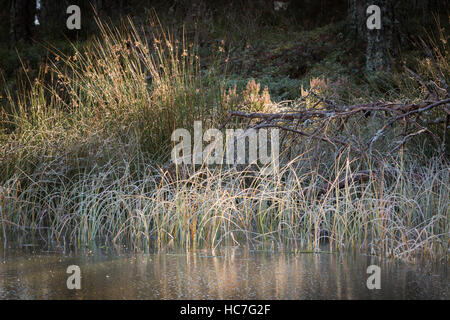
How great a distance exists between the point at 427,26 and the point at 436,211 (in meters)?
8.59

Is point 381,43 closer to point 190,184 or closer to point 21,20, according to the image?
point 190,184

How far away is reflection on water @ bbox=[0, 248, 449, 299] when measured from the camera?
8.60 feet

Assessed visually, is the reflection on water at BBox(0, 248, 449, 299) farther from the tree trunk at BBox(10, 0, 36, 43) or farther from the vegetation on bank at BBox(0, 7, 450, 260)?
the tree trunk at BBox(10, 0, 36, 43)

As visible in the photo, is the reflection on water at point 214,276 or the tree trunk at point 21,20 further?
the tree trunk at point 21,20

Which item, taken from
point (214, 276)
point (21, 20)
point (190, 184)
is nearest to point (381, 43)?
point (190, 184)

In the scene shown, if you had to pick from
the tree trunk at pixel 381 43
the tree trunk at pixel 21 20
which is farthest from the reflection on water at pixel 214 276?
the tree trunk at pixel 21 20

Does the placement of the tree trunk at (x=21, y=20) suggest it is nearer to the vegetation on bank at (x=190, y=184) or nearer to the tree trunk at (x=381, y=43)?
the tree trunk at (x=381, y=43)

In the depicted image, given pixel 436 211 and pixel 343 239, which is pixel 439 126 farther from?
pixel 343 239

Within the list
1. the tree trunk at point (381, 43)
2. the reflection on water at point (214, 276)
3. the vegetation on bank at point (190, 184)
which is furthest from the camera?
the tree trunk at point (381, 43)

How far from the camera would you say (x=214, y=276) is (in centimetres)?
295

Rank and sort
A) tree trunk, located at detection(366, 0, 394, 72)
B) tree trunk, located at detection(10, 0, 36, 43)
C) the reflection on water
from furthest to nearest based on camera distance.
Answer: tree trunk, located at detection(10, 0, 36, 43)
tree trunk, located at detection(366, 0, 394, 72)
the reflection on water

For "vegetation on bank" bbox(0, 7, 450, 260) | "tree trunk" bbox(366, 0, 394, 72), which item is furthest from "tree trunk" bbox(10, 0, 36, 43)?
"vegetation on bank" bbox(0, 7, 450, 260)

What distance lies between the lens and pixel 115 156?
4910mm

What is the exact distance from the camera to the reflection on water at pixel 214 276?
2621mm
